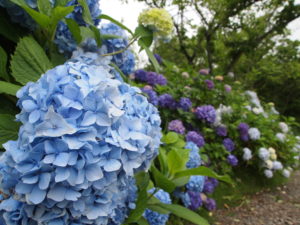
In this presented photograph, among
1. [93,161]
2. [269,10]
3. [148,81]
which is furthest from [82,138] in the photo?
[269,10]

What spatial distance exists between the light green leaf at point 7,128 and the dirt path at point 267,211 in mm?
2059

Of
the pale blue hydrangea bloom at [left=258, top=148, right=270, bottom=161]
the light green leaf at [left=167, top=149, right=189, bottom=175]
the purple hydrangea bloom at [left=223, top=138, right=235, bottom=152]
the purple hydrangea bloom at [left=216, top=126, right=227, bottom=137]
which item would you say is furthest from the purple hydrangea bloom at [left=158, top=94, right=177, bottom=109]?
the light green leaf at [left=167, top=149, right=189, bottom=175]

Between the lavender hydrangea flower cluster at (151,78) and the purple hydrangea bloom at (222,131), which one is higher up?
the lavender hydrangea flower cluster at (151,78)

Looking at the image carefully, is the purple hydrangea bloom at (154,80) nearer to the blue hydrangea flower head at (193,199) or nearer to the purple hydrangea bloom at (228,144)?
the purple hydrangea bloom at (228,144)

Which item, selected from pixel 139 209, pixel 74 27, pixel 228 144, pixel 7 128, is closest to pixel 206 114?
pixel 228 144

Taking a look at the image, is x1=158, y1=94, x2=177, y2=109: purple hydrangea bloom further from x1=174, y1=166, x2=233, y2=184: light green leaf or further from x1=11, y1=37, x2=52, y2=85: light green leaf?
x1=11, y1=37, x2=52, y2=85: light green leaf

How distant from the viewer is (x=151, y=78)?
2.71 m

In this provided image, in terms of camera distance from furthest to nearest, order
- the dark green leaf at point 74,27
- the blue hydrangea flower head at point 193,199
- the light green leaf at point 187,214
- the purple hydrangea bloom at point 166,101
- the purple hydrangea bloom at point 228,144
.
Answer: the purple hydrangea bloom at point 228,144, the purple hydrangea bloom at point 166,101, the blue hydrangea flower head at point 193,199, the light green leaf at point 187,214, the dark green leaf at point 74,27

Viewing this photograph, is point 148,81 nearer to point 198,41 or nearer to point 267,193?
point 267,193

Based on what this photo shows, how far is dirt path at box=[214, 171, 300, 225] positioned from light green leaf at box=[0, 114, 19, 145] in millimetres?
2059

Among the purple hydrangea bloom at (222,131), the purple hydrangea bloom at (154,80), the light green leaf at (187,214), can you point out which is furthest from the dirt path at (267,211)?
the light green leaf at (187,214)

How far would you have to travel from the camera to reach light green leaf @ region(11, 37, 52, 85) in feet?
1.79

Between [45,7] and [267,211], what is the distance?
2.75m

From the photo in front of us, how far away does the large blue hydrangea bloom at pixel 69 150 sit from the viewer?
15.4 inches
